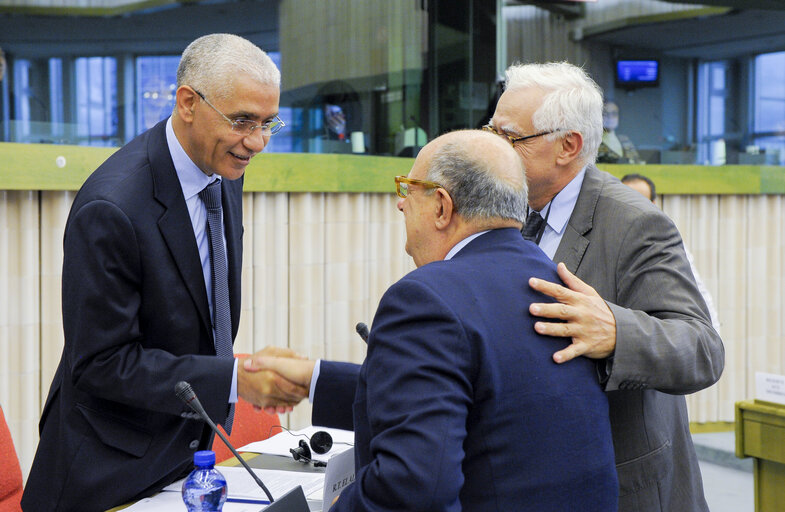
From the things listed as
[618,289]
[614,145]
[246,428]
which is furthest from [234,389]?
[614,145]

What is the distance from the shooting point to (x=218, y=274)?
2.20 m

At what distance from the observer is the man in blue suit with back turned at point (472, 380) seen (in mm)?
1358

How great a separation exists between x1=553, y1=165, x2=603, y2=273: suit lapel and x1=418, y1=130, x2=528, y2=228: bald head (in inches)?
18.3

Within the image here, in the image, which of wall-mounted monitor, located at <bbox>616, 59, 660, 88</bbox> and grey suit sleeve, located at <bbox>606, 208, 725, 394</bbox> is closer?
grey suit sleeve, located at <bbox>606, 208, 725, 394</bbox>

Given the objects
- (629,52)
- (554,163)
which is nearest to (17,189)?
(554,163)

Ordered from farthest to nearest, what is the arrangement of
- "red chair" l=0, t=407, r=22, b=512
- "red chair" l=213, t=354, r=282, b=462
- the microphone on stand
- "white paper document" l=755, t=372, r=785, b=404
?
"white paper document" l=755, t=372, r=785, b=404 < "red chair" l=213, t=354, r=282, b=462 < "red chair" l=0, t=407, r=22, b=512 < the microphone on stand

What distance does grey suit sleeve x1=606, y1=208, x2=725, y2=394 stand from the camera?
1.72 meters

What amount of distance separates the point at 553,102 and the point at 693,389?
2.61 ft

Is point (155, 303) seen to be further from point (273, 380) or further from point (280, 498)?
point (280, 498)

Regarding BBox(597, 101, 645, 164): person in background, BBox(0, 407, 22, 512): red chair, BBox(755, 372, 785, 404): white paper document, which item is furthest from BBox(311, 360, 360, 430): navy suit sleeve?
BBox(597, 101, 645, 164): person in background

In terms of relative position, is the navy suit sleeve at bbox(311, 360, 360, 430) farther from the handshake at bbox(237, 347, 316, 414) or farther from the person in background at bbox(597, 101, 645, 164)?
the person in background at bbox(597, 101, 645, 164)

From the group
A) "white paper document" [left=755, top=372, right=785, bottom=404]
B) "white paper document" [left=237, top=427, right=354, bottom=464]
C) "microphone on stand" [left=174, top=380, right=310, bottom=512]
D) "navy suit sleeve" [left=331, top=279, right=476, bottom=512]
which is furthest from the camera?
"white paper document" [left=755, top=372, right=785, bottom=404]

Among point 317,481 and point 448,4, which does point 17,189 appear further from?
point 448,4

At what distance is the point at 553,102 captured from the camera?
2.12m
